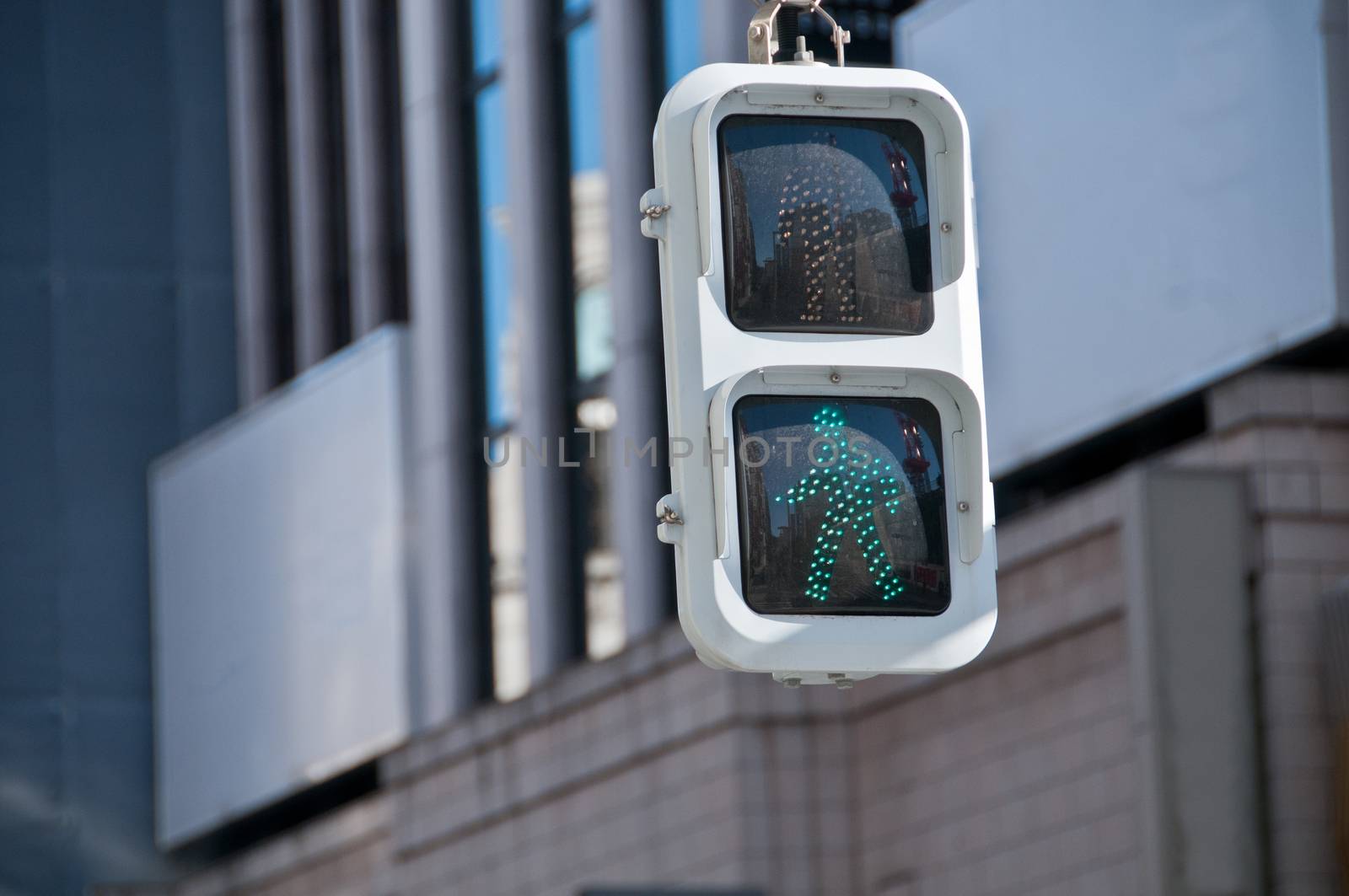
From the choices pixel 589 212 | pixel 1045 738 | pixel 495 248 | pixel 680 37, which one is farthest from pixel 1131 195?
pixel 495 248

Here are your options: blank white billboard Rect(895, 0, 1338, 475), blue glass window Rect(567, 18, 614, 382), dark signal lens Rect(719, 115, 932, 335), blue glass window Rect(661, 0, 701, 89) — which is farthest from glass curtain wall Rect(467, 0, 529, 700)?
dark signal lens Rect(719, 115, 932, 335)

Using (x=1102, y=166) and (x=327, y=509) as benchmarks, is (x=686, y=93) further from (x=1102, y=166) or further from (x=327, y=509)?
(x=327, y=509)

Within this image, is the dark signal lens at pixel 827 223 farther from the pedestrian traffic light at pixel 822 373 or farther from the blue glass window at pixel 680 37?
the blue glass window at pixel 680 37

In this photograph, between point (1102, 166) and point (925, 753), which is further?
point (925, 753)

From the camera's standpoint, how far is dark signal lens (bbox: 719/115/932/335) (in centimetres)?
362

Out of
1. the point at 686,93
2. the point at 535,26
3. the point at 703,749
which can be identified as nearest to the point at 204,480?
the point at 535,26

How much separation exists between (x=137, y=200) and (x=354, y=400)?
789cm

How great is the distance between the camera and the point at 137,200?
1403 inches

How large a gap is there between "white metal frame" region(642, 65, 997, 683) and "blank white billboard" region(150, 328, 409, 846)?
80.2 feet

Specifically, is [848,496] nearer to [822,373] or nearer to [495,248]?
[822,373]

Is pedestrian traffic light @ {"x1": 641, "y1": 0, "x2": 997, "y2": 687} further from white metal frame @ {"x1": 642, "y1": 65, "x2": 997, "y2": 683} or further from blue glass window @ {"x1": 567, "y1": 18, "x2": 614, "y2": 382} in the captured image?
blue glass window @ {"x1": 567, "y1": 18, "x2": 614, "y2": 382}

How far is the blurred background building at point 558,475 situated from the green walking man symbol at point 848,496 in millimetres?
13776

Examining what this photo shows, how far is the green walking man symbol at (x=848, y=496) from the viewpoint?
3.60 metres

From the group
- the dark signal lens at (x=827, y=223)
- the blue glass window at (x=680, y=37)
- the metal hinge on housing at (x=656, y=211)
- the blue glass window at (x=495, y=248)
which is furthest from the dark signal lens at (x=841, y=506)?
the blue glass window at (x=495, y=248)
